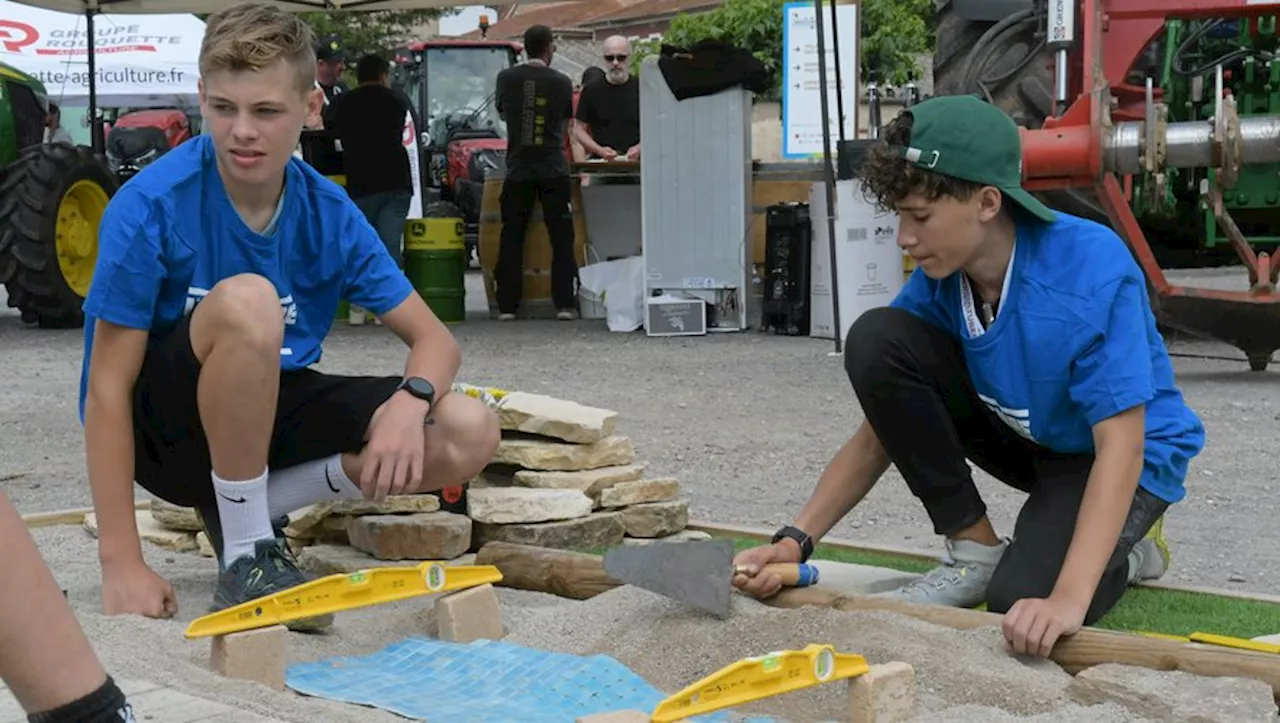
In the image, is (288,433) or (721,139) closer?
(288,433)

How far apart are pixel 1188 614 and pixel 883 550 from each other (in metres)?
0.85

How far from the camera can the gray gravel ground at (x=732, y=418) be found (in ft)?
16.8

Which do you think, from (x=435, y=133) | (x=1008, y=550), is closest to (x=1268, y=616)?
(x=1008, y=550)

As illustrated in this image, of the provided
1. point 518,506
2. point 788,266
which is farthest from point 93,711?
point 788,266

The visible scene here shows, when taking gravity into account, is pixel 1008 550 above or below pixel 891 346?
below

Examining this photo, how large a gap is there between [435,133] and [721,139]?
10.7m

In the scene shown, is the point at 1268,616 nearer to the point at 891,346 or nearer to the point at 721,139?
the point at 891,346

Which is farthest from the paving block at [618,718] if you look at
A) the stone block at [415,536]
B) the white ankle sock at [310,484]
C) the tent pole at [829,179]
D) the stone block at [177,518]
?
the tent pole at [829,179]

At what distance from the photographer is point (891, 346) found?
12.3 feet

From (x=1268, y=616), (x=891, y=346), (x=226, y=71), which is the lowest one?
(x=1268, y=616)

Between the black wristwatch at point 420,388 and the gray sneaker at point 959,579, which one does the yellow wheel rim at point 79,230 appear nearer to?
the black wristwatch at point 420,388

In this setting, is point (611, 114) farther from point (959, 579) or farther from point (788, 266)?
point (959, 579)

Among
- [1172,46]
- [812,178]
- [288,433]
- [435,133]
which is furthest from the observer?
[435,133]

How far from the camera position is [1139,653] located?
3.07 meters
